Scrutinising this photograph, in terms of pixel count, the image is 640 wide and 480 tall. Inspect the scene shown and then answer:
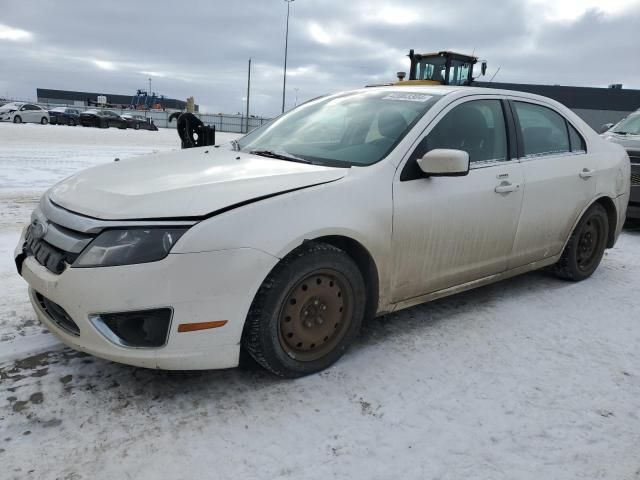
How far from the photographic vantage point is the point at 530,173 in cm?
374

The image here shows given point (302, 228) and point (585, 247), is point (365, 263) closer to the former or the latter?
point (302, 228)

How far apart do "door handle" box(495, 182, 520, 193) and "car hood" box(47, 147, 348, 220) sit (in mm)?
1227

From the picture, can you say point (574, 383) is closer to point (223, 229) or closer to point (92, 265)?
point (223, 229)

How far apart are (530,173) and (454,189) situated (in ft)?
2.98

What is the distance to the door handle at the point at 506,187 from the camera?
11.3 ft

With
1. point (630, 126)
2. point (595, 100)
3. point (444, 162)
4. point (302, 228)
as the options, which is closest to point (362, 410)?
point (302, 228)

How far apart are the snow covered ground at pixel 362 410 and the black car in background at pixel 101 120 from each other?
3279 cm

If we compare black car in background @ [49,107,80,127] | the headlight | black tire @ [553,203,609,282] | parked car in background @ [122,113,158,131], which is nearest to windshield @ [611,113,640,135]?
black tire @ [553,203,609,282]

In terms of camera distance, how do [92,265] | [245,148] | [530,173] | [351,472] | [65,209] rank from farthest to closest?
1. [530,173]
2. [245,148]
3. [65,209]
4. [92,265]
5. [351,472]

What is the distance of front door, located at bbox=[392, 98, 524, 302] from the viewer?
2.98 m

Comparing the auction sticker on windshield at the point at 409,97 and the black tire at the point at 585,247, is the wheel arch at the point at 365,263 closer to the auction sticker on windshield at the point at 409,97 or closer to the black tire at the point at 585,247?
the auction sticker on windshield at the point at 409,97

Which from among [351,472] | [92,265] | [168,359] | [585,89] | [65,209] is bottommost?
[351,472]

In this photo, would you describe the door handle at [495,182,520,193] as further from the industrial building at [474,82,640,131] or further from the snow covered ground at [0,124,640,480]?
the industrial building at [474,82,640,131]

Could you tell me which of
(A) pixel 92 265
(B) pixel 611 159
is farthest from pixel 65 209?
(B) pixel 611 159
